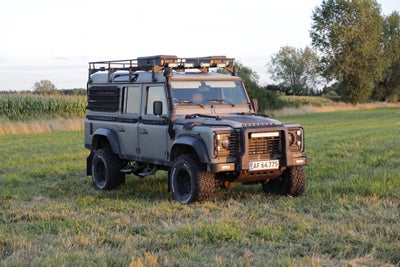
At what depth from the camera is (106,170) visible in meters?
12.1

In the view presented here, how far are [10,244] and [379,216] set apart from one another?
15.1ft

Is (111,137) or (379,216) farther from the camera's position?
(111,137)

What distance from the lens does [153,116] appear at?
1101 centimetres

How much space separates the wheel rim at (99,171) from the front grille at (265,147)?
3688 millimetres

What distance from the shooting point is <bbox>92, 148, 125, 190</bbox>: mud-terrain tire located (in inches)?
474

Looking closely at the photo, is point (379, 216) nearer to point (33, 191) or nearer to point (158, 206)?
point (158, 206)

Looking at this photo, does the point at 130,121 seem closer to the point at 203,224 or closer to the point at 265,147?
the point at 265,147

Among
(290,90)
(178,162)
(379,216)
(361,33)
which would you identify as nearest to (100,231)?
(178,162)

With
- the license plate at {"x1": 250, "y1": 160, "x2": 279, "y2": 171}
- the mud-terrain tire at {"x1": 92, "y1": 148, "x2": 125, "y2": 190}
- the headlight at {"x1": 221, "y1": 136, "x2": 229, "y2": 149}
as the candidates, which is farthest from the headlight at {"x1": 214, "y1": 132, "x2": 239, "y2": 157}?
the mud-terrain tire at {"x1": 92, "y1": 148, "x2": 125, "y2": 190}

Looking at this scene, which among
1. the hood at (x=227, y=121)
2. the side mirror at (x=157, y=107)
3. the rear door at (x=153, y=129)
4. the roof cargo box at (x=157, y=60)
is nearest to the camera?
the hood at (x=227, y=121)

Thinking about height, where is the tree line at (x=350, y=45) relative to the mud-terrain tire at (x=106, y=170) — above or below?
above

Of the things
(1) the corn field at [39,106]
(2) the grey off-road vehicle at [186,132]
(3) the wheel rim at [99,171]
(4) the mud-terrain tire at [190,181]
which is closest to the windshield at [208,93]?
(2) the grey off-road vehicle at [186,132]

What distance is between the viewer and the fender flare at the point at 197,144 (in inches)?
378

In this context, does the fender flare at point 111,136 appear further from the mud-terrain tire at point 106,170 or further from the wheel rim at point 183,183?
the wheel rim at point 183,183
